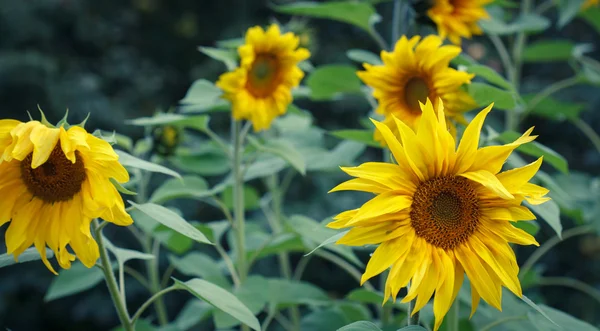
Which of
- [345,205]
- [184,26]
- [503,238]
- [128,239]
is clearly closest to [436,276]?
[503,238]

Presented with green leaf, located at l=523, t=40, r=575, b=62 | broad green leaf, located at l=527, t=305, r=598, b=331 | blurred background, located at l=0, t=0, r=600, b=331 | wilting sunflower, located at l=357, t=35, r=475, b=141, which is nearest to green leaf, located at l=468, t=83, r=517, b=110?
wilting sunflower, located at l=357, t=35, r=475, b=141

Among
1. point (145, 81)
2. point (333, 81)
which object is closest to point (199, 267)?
point (333, 81)

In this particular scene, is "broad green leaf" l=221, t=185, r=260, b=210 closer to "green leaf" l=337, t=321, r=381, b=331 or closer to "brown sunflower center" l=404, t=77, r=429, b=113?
"brown sunflower center" l=404, t=77, r=429, b=113

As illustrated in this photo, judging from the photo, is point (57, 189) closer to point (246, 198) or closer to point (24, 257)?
point (24, 257)

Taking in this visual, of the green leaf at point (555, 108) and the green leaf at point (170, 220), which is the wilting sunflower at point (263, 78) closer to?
the green leaf at point (170, 220)

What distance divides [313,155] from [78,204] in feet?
1.65

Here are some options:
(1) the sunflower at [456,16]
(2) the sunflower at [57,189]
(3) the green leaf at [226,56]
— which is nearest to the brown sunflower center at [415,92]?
(1) the sunflower at [456,16]

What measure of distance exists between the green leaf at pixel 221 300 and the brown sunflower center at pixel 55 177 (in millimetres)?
133

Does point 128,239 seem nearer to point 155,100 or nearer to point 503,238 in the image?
point 155,100

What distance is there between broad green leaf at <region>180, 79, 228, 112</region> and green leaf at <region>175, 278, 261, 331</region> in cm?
34

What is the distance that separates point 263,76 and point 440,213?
0.47m

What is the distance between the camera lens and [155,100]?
251 cm

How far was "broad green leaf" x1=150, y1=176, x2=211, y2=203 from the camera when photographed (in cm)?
92

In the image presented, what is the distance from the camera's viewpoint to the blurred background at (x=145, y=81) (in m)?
2.18
